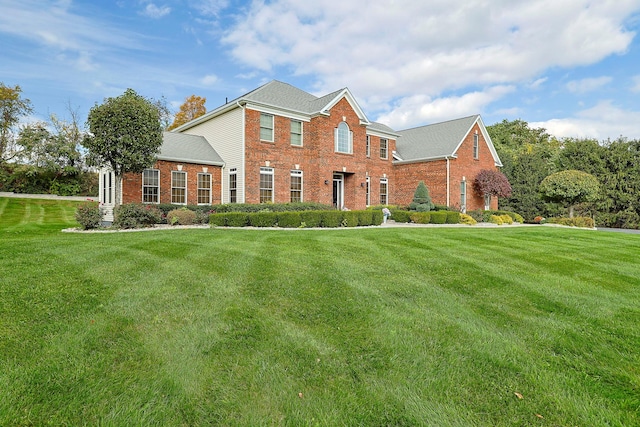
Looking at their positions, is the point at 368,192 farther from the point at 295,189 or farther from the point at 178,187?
the point at 178,187

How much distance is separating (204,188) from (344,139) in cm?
868

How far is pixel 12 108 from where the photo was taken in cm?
2931

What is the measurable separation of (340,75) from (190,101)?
19901 mm

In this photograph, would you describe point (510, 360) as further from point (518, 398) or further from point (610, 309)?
point (610, 309)

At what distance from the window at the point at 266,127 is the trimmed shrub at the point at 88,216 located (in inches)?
331

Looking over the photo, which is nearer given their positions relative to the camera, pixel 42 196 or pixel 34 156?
pixel 42 196

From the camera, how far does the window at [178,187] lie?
16500 mm

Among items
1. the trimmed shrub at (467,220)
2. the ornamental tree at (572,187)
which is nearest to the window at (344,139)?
the trimmed shrub at (467,220)

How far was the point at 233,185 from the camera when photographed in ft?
58.0

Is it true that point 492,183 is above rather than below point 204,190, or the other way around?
above

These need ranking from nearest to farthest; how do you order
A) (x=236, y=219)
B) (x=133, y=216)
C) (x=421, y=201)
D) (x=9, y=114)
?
(x=133, y=216), (x=236, y=219), (x=421, y=201), (x=9, y=114)

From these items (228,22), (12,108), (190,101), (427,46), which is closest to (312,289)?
(228,22)

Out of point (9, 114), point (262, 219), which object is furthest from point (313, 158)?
point (9, 114)

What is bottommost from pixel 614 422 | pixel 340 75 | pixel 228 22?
pixel 614 422
